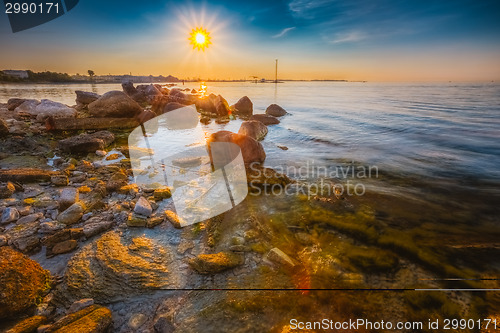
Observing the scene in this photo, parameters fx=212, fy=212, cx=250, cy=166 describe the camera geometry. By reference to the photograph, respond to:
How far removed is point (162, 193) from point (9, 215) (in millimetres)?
2338

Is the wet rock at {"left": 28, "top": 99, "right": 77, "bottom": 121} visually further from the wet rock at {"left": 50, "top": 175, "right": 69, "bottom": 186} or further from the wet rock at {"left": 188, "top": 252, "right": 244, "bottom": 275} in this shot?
the wet rock at {"left": 188, "top": 252, "right": 244, "bottom": 275}

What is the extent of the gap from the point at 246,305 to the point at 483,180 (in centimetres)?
814

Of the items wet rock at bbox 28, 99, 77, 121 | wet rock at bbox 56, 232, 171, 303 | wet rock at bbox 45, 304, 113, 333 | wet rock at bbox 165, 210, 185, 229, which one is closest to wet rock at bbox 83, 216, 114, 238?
wet rock at bbox 56, 232, 171, 303

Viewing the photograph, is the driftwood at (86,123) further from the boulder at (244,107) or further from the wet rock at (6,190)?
the boulder at (244,107)

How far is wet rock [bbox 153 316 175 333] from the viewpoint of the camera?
2.13 metres

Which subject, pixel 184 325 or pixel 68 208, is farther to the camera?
pixel 68 208

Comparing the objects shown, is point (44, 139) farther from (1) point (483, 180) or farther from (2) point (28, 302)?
(1) point (483, 180)

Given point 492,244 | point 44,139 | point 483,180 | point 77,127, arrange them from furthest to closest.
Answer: point 77,127
point 44,139
point 483,180
point 492,244

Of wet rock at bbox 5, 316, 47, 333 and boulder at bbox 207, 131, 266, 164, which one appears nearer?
wet rock at bbox 5, 316, 47, 333

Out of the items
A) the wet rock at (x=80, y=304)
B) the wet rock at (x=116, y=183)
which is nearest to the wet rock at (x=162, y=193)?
the wet rock at (x=116, y=183)

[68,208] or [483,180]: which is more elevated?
[68,208]

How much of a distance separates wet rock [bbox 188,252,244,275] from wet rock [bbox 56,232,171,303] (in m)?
0.39

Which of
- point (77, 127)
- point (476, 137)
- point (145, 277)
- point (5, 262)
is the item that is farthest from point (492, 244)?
point (77, 127)

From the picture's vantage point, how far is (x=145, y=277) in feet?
8.93
